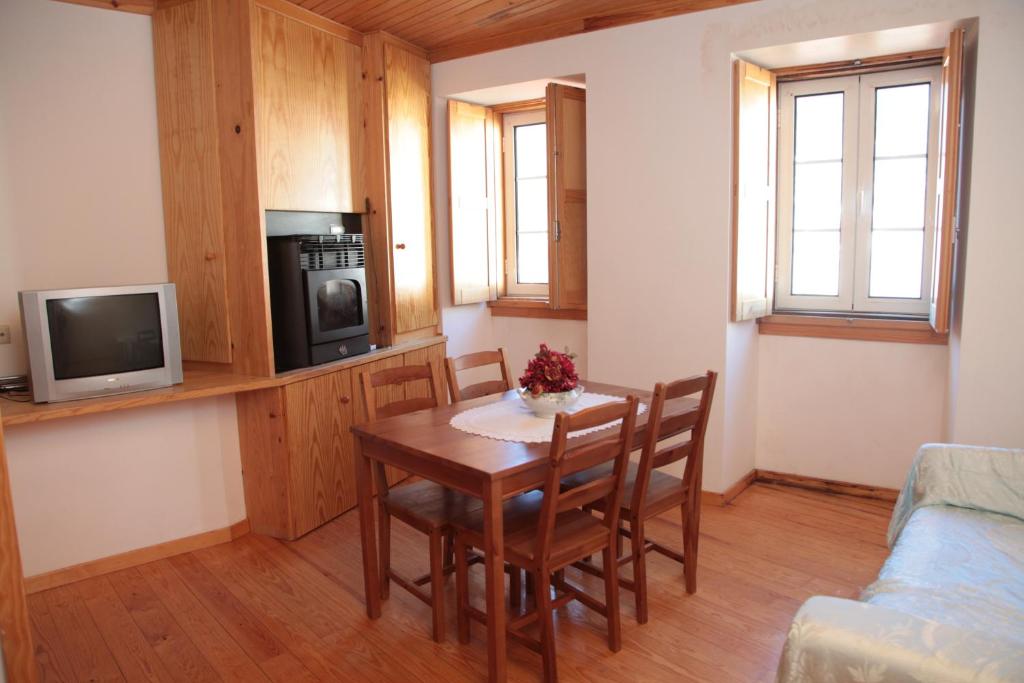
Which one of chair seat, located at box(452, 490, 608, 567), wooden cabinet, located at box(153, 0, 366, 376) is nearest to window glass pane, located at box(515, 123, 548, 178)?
wooden cabinet, located at box(153, 0, 366, 376)

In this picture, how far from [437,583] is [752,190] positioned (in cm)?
247

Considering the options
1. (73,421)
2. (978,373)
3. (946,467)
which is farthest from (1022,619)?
(73,421)

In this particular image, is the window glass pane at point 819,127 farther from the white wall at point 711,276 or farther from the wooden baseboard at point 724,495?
the wooden baseboard at point 724,495

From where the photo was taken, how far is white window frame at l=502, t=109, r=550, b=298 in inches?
185

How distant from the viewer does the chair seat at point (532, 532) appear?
7.54 feet

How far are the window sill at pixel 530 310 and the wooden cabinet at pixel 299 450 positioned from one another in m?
1.31

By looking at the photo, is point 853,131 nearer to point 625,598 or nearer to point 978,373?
point 978,373

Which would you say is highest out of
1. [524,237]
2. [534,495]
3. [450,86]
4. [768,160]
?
[450,86]

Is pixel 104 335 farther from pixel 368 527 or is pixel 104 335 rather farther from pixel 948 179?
pixel 948 179

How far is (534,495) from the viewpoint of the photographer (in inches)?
108

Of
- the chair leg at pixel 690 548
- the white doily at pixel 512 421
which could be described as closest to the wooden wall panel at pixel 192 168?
the white doily at pixel 512 421

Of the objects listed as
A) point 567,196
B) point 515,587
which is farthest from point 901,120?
point 515,587

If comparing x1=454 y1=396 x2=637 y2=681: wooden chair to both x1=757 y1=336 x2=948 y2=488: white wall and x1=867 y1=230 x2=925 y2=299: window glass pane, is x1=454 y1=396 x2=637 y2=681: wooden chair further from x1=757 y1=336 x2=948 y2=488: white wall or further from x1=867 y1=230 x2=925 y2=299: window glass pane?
x1=867 y1=230 x2=925 y2=299: window glass pane

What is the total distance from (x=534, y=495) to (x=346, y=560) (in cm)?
105
